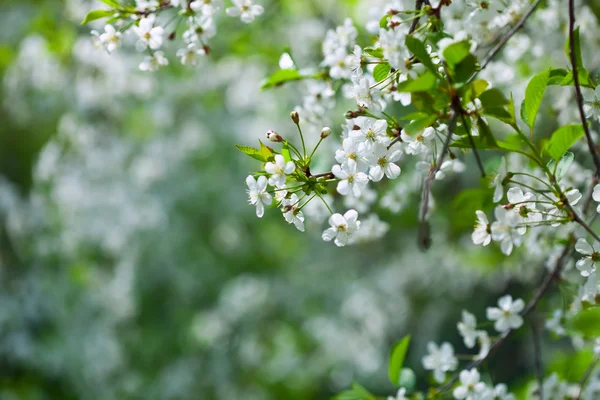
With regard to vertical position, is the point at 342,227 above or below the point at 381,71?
below

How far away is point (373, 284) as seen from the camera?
444cm

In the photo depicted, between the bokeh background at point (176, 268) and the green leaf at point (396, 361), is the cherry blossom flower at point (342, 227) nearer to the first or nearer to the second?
the green leaf at point (396, 361)

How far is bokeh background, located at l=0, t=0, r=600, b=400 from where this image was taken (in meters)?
4.19

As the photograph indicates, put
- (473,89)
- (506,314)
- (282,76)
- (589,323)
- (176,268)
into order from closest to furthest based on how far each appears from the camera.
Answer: (589,323), (473,89), (506,314), (282,76), (176,268)

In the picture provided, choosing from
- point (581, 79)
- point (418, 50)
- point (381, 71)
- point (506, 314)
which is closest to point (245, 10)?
point (381, 71)

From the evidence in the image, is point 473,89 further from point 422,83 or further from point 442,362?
point 442,362

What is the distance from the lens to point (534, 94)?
95 centimetres

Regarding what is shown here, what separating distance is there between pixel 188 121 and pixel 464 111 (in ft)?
13.9

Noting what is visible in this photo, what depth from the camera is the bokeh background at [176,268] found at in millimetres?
4191

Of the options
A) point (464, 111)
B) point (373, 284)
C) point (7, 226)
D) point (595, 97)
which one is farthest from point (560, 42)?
point (7, 226)

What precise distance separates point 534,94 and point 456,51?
25 cm

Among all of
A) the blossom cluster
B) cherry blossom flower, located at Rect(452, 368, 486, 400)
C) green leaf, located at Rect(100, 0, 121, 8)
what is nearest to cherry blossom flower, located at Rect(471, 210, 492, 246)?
cherry blossom flower, located at Rect(452, 368, 486, 400)

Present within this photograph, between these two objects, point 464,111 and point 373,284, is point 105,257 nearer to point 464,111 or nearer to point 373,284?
point 373,284

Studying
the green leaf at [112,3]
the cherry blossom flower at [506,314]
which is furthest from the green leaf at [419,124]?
the green leaf at [112,3]
